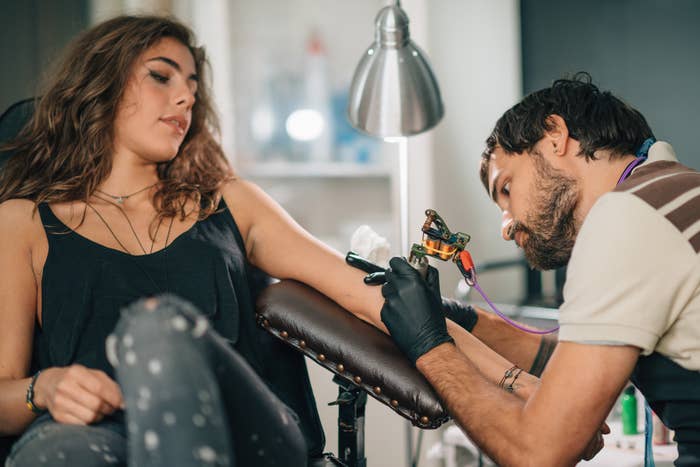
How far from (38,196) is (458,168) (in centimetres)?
166

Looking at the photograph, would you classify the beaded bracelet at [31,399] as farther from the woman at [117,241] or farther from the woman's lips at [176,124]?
the woman's lips at [176,124]

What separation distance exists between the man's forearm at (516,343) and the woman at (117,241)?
0.53 ft

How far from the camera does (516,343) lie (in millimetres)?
1593

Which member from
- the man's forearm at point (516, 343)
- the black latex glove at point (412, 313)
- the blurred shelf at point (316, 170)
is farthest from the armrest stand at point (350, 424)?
the blurred shelf at point (316, 170)

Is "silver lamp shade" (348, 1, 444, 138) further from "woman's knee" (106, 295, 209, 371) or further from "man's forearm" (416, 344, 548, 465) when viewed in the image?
"woman's knee" (106, 295, 209, 371)

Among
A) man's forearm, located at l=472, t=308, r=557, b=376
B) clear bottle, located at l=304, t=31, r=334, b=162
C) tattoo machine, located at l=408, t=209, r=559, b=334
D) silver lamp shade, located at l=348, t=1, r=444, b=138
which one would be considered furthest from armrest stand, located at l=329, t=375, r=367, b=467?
clear bottle, located at l=304, t=31, r=334, b=162

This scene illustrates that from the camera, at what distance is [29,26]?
7.73ft

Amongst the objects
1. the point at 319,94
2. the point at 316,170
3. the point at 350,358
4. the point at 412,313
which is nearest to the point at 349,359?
the point at 350,358

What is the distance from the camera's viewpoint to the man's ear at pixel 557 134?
1.35 m

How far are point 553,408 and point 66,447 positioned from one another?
27.8 inches

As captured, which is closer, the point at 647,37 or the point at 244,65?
the point at 647,37

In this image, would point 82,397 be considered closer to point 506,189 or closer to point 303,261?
point 303,261

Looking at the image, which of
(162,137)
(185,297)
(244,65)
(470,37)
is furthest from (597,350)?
(244,65)

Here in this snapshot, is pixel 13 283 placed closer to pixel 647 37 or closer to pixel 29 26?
pixel 29 26
